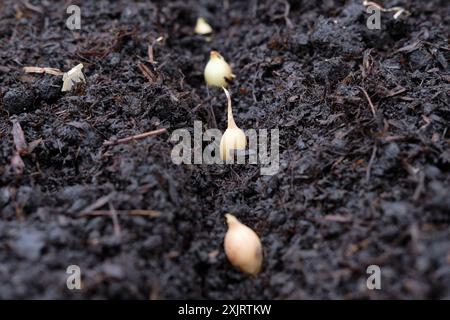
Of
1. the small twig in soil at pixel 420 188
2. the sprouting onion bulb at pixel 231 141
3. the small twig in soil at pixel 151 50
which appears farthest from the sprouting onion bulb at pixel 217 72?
the small twig in soil at pixel 420 188

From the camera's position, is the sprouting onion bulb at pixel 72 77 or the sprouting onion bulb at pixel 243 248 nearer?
the sprouting onion bulb at pixel 243 248

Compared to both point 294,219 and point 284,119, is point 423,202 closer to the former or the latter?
point 294,219

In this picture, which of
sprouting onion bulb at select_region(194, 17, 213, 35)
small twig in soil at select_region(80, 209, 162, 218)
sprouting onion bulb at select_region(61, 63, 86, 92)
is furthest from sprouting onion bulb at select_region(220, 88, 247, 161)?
sprouting onion bulb at select_region(194, 17, 213, 35)

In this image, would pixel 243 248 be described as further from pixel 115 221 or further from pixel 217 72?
pixel 217 72

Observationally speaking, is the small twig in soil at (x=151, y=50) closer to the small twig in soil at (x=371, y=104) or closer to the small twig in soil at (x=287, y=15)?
the small twig in soil at (x=287, y=15)

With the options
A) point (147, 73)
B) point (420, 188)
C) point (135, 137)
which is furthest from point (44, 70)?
point (420, 188)
